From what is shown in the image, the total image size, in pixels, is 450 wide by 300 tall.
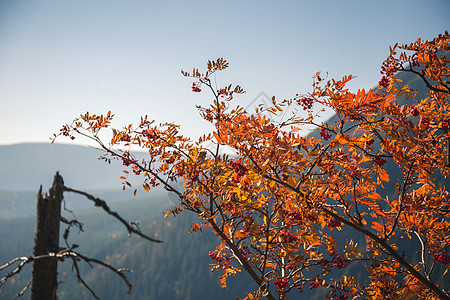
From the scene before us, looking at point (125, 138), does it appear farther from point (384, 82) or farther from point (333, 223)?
point (384, 82)

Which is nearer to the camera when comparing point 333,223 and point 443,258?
point 333,223

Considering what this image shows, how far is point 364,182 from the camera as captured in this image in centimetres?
525

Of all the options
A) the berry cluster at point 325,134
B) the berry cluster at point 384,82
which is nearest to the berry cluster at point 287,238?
the berry cluster at point 325,134

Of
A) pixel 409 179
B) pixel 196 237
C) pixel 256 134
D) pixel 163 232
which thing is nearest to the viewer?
pixel 256 134

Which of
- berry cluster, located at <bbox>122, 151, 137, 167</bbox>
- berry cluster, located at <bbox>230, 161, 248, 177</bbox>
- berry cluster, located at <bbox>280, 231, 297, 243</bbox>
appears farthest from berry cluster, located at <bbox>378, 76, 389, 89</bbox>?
berry cluster, located at <bbox>122, 151, 137, 167</bbox>

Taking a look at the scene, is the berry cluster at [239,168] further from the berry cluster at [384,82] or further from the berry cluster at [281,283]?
the berry cluster at [384,82]

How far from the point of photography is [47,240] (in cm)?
370

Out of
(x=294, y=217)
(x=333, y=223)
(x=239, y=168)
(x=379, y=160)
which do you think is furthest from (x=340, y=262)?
(x=239, y=168)

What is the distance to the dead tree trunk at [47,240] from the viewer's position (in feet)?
11.8

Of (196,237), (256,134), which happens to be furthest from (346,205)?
(196,237)

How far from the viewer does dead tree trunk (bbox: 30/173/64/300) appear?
3.60 metres

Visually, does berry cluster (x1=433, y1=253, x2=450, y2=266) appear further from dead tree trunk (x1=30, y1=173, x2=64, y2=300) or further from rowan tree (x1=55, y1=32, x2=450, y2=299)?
dead tree trunk (x1=30, y1=173, x2=64, y2=300)

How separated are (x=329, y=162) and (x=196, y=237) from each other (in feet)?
435

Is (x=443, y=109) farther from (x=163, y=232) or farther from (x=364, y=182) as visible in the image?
(x=163, y=232)
